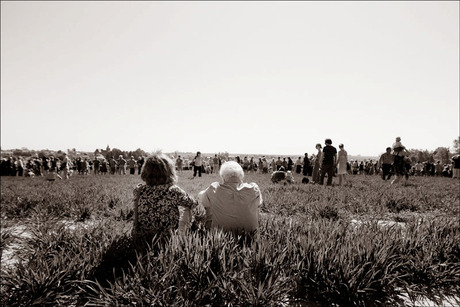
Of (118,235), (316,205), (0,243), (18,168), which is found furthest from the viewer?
(18,168)

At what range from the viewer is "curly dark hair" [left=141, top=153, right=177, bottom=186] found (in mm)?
3508

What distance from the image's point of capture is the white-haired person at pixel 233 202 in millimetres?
3541

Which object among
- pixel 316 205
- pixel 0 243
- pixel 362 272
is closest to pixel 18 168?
pixel 0 243

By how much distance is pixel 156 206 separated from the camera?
138 inches

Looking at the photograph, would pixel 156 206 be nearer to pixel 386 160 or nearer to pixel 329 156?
pixel 329 156

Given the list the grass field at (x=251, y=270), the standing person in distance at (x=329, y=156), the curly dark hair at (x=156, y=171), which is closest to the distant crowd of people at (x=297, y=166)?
the standing person in distance at (x=329, y=156)

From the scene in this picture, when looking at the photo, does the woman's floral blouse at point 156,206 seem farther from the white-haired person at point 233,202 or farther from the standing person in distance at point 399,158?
the standing person in distance at point 399,158

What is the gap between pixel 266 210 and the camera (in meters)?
6.73

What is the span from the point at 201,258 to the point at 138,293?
0.61 meters

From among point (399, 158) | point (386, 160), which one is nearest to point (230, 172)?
point (399, 158)

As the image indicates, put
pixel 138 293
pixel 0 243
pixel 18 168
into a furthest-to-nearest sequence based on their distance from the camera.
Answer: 1. pixel 18 168
2. pixel 0 243
3. pixel 138 293

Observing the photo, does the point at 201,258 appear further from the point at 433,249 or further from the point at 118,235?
the point at 433,249

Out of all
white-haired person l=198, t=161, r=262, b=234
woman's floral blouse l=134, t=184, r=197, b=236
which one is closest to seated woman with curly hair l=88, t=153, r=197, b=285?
woman's floral blouse l=134, t=184, r=197, b=236

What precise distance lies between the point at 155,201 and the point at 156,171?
378mm
